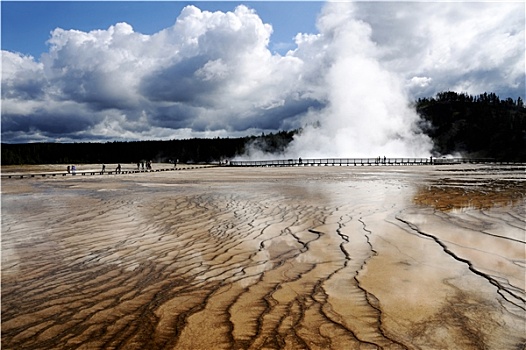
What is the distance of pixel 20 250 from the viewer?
686 cm

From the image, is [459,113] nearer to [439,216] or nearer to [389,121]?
[389,121]

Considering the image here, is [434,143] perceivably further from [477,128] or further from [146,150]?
[146,150]

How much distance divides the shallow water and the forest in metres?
117

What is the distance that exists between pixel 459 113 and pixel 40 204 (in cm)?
17556

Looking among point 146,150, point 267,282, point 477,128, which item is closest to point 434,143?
point 477,128

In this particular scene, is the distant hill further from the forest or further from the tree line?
the tree line

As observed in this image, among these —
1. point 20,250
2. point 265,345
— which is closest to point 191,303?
point 265,345

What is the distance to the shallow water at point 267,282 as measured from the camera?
3.57 m

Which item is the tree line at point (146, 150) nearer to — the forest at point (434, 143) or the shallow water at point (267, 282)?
the forest at point (434, 143)

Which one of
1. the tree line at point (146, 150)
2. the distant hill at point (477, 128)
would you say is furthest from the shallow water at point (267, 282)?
the tree line at point (146, 150)

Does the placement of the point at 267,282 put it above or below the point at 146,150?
below

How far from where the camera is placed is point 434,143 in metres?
138

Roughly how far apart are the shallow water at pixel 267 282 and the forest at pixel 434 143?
385 feet

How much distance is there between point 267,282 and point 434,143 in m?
147
